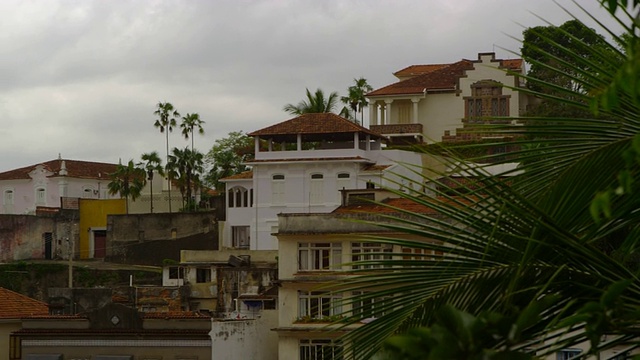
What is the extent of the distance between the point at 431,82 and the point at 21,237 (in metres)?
23.2

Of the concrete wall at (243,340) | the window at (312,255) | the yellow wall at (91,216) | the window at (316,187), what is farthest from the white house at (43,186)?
the window at (312,255)

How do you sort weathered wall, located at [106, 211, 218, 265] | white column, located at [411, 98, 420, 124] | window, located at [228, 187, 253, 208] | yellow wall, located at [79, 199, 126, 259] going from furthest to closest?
yellow wall, located at [79, 199, 126, 259], white column, located at [411, 98, 420, 124], weathered wall, located at [106, 211, 218, 265], window, located at [228, 187, 253, 208]

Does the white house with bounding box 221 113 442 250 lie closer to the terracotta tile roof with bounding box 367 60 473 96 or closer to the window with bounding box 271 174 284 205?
the window with bounding box 271 174 284 205

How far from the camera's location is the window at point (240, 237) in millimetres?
69062

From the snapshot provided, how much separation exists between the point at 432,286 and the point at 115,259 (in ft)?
217

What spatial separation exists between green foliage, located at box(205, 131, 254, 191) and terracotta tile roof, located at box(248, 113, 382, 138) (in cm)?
1778

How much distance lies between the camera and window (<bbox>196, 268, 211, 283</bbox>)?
193ft

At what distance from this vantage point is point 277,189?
6569 cm

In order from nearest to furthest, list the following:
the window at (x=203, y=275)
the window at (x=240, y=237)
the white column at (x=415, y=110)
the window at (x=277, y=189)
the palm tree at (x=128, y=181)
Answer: the window at (x=203, y=275), the window at (x=277, y=189), the window at (x=240, y=237), the white column at (x=415, y=110), the palm tree at (x=128, y=181)

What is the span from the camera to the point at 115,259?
71.7 meters

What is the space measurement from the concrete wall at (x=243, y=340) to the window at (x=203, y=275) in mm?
13508

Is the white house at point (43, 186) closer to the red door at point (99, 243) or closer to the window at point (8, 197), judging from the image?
the window at point (8, 197)

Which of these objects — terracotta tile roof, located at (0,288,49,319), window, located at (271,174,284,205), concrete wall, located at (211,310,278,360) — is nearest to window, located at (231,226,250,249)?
window, located at (271,174,284,205)

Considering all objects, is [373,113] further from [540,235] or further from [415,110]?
[540,235]
